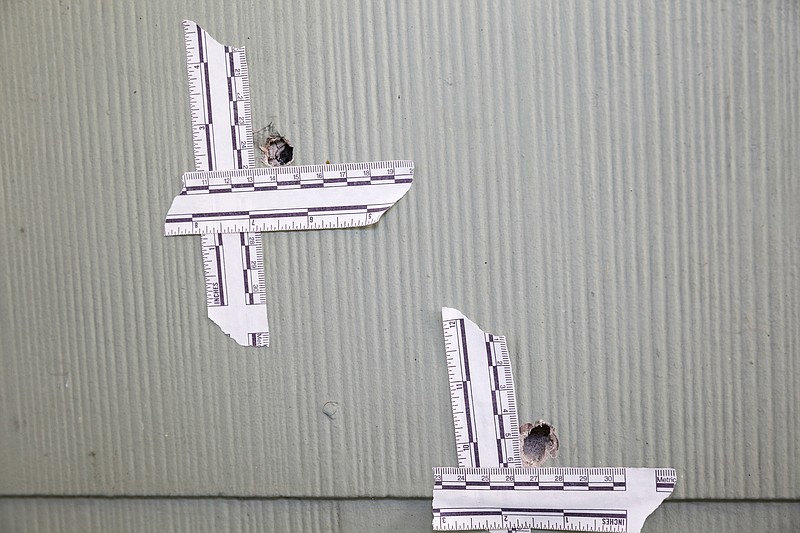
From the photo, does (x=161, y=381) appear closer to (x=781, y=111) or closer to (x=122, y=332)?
(x=122, y=332)

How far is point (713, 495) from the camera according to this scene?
897 mm

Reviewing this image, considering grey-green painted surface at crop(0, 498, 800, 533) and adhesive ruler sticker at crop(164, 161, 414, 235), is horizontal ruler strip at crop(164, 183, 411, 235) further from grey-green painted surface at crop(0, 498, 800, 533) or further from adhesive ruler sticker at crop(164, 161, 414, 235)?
grey-green painted surface at crop(0, 498, 800, 533)

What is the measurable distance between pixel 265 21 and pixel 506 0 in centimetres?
34

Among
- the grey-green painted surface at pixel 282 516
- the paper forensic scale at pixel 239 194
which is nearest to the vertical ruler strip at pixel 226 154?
the paper forensic scale at pixel 239 194

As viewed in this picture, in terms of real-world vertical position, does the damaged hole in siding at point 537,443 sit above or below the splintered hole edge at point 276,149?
below

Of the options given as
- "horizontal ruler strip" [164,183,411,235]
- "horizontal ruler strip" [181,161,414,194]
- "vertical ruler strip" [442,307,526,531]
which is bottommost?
"vertical ruler strip" [442,307,526,531]

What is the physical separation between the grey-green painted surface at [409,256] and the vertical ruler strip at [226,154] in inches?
0.8

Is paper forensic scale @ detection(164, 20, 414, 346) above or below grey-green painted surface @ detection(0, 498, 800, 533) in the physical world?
above

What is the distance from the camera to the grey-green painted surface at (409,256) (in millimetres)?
879

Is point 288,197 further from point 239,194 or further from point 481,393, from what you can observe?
point 481,393

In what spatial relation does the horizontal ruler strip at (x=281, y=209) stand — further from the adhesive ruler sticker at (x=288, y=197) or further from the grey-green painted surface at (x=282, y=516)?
the grey-green painted surface at (x=282, y=516)

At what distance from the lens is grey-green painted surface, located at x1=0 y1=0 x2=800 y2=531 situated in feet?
2.88

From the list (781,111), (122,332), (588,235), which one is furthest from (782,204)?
(122,332)

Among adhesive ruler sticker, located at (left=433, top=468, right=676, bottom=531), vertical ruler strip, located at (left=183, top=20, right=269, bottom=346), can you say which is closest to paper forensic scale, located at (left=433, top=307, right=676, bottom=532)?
adhesive ruler sticker, located at (left=433, top=468, right=676, bottom=531)
